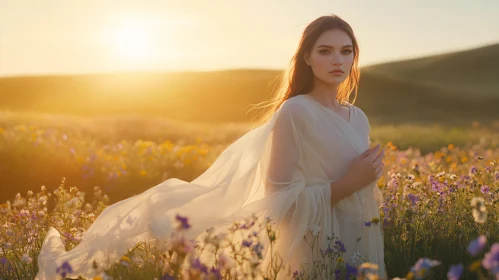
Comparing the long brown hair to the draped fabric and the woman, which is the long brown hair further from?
the draped fabric

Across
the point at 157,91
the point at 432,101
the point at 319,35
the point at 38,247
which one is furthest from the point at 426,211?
the point at 157,91

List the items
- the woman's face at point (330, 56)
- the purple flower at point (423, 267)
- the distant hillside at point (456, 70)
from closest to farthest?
the purple flower at point (423, 267)
the woman's face at point (330, 56)
the distant hillside at point (456, 70)

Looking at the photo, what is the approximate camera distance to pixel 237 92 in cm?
4656

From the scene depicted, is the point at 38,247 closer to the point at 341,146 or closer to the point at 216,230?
the point at 216,230

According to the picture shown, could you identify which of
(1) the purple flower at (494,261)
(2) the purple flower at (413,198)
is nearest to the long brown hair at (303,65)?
(2) the purple flower at (413,198)

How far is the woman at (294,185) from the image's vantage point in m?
3.42

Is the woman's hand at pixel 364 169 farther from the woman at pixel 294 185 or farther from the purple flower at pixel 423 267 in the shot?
the purple flower at pixel 423 267

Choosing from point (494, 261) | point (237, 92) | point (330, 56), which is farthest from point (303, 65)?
point (237, 92)

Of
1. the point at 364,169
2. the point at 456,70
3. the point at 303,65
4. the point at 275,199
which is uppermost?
the point at 303,65

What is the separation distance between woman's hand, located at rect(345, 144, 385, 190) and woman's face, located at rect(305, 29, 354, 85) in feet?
1.89

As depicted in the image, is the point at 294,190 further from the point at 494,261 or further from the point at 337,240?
the point at 494,261

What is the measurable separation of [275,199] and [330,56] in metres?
1.07

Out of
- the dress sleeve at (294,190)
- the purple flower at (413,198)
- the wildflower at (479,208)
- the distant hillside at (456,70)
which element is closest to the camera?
the wildflower at (479,208)

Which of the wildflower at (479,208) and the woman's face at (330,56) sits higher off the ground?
the woman's face at (330,56)
